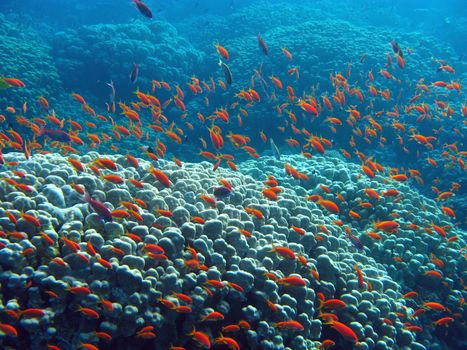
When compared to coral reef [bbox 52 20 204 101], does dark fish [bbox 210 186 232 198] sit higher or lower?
higher

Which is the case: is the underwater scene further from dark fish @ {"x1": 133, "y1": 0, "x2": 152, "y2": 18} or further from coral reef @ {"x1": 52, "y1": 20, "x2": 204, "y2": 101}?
coral reef @ {"x1": 52, "y1": 20, "x2": 204, "y2": 101}

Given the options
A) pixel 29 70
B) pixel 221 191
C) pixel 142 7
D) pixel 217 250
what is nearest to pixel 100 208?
pixel 217 250

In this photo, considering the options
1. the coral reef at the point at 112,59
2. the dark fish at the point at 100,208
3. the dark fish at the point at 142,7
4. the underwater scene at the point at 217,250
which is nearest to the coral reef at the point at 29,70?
the underwater scene at the point at 217,250

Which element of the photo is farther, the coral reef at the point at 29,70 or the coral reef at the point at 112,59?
the coral reef at the point at 112,59

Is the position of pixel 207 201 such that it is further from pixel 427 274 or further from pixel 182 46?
pixel 182 46

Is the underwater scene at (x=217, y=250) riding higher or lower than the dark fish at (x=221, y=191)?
lower

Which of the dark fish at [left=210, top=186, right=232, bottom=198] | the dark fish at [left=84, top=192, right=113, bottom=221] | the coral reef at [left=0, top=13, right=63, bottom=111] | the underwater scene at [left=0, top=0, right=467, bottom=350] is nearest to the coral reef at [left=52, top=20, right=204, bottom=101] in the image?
the coral reef at [left=0, top=13, right=63, bottom=111]

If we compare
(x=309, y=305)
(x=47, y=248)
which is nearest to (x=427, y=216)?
(x=309, y=305)

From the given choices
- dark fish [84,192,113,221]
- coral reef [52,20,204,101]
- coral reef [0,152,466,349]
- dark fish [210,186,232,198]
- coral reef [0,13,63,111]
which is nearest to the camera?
coral reef [0,152,466,349]

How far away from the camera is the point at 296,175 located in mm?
6566

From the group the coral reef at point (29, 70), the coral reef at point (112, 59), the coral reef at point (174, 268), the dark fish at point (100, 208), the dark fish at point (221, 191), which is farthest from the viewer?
the coral reef at point (112, 59)

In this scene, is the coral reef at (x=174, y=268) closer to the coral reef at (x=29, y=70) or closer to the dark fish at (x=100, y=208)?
the dark fish at (x=100, y=208)

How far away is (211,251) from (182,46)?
1630 cm

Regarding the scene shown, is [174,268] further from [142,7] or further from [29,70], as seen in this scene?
[29,70]
